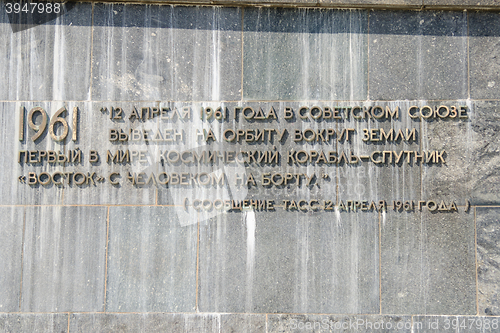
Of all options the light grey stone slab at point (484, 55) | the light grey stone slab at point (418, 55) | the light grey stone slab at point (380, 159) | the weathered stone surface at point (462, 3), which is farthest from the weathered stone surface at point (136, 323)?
the weathered stone surface at point (462, 3)

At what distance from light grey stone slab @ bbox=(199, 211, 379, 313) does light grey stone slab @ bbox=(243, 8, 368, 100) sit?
1.60 metres

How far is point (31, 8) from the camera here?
5293 mm

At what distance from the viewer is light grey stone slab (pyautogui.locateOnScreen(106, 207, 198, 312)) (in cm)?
500

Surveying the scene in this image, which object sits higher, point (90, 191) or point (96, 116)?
point (96, 116)

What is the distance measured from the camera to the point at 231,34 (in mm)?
5273

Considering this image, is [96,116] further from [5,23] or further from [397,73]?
[397,73]

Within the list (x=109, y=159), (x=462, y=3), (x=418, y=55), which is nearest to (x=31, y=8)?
(x=109, y=159)

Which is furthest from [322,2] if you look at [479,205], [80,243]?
[80,243]

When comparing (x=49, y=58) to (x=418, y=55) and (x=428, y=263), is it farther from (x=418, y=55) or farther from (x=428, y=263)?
(x=428, y=263)

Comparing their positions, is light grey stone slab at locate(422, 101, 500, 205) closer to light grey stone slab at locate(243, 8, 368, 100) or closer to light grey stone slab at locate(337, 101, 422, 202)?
light grey stone slab at locate(337, 101, 422, 202)

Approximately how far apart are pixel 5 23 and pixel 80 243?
3.06m

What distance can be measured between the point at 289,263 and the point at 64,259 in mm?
2834

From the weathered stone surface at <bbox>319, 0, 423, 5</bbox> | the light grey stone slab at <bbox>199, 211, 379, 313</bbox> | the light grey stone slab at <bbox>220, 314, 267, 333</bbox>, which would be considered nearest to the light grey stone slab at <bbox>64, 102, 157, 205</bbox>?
the light grey stone slab at <bbox>199, 211, 379, 313</bbox>

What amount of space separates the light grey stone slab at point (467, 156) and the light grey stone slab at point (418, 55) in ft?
1.07
